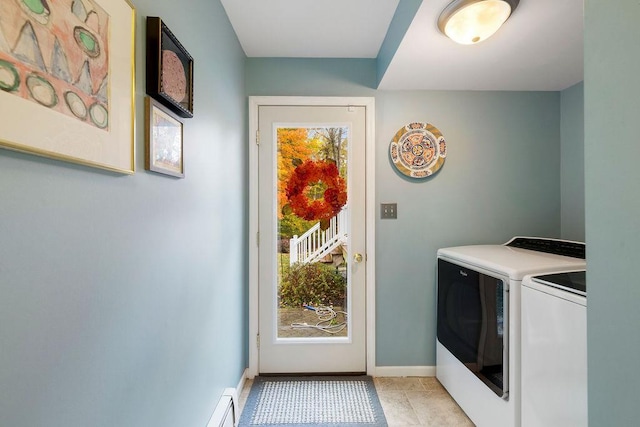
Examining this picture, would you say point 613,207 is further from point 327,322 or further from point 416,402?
point 327,322

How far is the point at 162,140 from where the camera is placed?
3.47ft

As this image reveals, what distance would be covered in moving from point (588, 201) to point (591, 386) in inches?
15.0

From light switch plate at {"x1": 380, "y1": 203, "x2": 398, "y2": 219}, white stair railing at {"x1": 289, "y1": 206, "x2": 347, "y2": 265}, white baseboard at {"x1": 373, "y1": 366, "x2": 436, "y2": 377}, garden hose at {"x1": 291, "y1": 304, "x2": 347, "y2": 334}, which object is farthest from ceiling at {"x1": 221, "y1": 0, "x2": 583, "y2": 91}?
white baseboard at {"x1": 373, "y1": 366, "x2": 436, "y2": 377}

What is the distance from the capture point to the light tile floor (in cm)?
188

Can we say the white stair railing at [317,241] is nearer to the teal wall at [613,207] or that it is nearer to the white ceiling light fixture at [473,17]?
the white ceiling light fixture at [473,17]

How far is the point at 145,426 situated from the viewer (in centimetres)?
98

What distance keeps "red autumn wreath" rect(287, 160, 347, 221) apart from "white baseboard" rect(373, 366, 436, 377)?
1222 millimetres

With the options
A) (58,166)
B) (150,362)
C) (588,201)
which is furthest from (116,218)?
(588,201)

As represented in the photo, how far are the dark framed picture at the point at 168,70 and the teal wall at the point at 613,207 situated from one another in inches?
43.6

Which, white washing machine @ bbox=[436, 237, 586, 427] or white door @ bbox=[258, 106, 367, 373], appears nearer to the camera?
white washing machine @ bbox=[436, 237, 586, 427]

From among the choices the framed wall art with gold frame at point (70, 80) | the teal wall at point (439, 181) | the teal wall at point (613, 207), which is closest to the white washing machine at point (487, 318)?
the teal wall at point (439, 181)

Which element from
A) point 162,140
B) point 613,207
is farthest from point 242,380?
point 613,207

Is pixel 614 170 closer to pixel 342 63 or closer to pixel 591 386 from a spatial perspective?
pixel 591 386

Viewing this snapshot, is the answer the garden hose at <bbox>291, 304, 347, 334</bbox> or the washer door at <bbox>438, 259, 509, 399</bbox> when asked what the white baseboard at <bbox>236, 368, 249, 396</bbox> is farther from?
the washer door at <bbox>438, 259, 509, 399</bbox>
